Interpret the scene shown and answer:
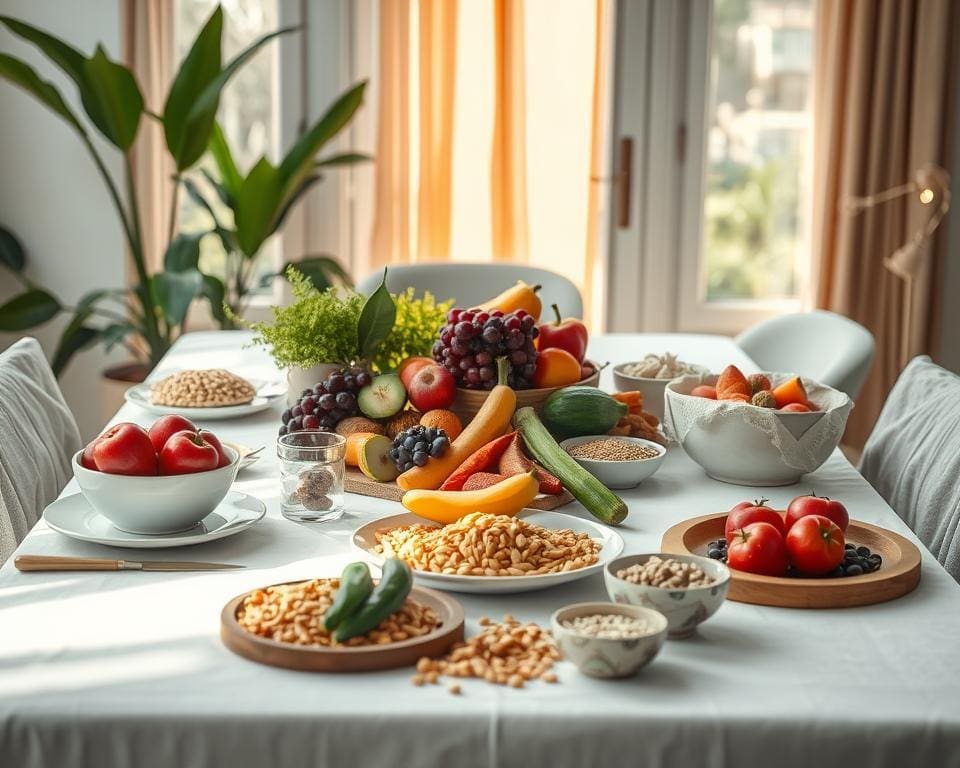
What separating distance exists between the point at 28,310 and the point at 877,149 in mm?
2828

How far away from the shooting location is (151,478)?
1.45 m

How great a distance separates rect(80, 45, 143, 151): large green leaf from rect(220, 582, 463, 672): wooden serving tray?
2.53m

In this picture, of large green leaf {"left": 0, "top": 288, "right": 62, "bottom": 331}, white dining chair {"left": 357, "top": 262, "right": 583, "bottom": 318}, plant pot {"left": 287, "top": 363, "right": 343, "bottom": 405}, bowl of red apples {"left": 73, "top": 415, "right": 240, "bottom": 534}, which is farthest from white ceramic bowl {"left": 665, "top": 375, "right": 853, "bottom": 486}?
large green leaf {"left": 0, "top": 288, "right": 62, "bottom": 331}

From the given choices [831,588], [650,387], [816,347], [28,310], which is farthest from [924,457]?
[28,310]

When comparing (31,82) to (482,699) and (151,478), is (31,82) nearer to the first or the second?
(151,478)

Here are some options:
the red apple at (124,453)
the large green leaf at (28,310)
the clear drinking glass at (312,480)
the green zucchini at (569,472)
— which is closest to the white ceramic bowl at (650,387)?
the green zucchini at (569,472)

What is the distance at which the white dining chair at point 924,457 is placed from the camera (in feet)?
5.82

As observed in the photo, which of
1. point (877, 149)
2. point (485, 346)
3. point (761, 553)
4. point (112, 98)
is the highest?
point (112, 98)

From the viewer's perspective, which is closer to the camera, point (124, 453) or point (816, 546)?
point (816, 546)

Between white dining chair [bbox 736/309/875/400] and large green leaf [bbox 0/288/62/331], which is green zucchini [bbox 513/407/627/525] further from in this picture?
large green leaf [bbox 0/288/62/331]

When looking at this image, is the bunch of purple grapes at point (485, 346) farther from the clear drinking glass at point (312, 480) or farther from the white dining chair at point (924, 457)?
the white dining chair at point (924, 457)

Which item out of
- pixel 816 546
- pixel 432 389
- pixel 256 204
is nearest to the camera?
pixel 816 546

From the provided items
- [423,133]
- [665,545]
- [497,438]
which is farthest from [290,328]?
[423,133]

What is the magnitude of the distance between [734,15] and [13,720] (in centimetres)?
375
